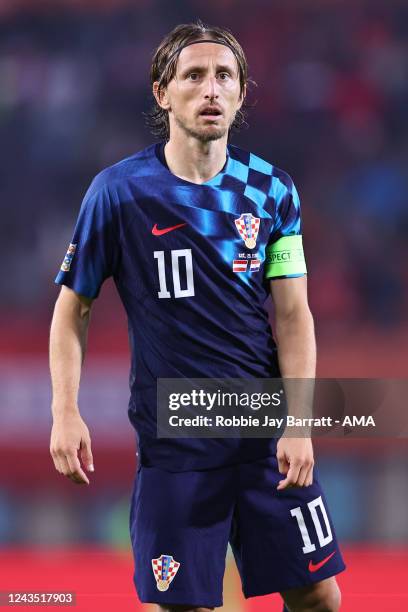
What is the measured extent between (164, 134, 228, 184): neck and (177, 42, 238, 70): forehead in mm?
174

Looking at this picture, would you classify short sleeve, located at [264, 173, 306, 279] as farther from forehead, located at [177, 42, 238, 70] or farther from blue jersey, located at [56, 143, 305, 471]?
forehead, located at [177, 42, 238, 70]

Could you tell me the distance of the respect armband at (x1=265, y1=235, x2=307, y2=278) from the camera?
2676 mm

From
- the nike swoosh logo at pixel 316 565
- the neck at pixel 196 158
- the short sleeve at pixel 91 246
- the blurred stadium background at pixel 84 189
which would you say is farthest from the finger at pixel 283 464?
the blurred stadium background at pixel 84 189

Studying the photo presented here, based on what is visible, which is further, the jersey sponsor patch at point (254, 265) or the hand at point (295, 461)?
the jersey sponsor patch at point (254, 265)

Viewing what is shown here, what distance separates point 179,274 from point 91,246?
0.22 m

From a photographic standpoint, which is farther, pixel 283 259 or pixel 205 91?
pixel 283 259

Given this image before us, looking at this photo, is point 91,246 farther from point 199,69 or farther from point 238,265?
point 199,69

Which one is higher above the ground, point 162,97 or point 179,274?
point 162,97

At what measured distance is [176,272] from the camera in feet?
8.54

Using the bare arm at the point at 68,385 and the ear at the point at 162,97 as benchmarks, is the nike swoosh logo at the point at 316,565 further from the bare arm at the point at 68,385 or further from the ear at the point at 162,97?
the ear at the point at 162,97

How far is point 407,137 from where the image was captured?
26.7 ft

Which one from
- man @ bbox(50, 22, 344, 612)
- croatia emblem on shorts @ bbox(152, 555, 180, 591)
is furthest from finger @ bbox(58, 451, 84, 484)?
croatia emblem on shorts @ bbox(152, 555, 180, 591)

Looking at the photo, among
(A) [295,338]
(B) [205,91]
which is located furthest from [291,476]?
(B) [205,91]

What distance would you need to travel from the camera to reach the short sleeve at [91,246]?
8.54 ft
